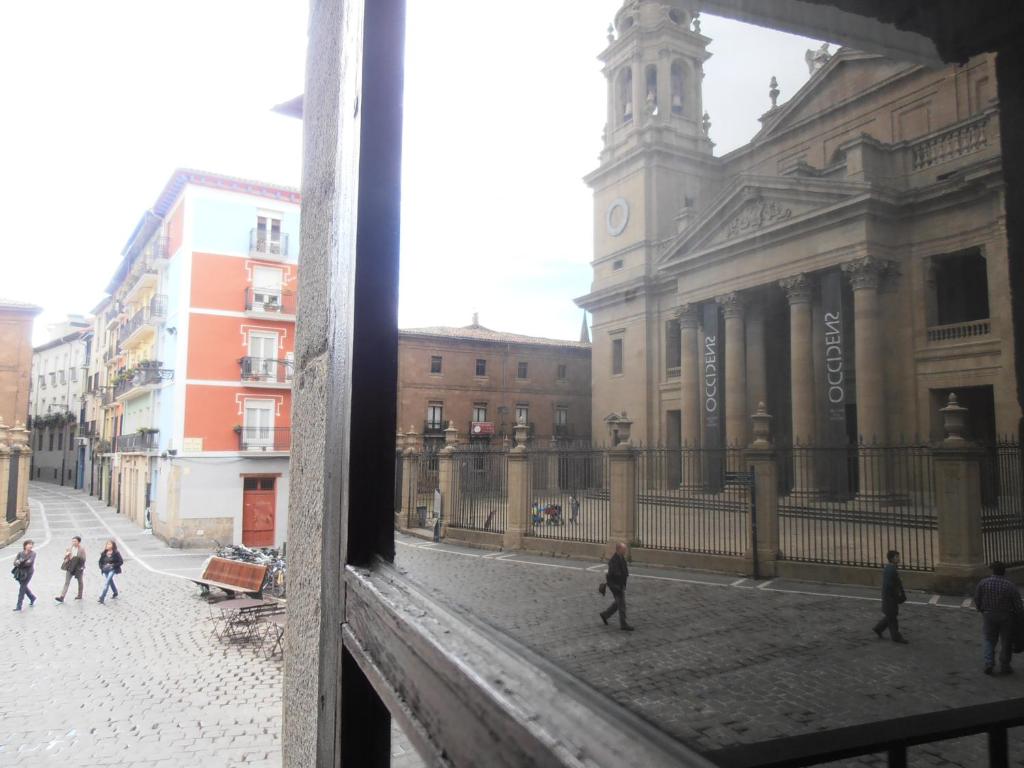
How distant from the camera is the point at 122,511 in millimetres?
24656

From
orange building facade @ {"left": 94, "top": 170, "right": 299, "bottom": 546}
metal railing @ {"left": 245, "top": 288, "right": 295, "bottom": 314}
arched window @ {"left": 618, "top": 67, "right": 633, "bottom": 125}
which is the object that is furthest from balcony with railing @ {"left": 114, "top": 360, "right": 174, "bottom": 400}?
arched window @ {"left": 618, "top": 67, "right": 633, "bottom": 125}

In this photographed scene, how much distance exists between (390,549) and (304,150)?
1.26 metres

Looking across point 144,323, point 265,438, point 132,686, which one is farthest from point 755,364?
point 144,323

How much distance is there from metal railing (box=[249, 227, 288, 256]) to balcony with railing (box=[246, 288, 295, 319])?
0.96 metres

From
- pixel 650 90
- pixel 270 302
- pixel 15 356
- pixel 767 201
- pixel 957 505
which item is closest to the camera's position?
pixel 957 505

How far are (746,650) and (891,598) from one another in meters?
0.18

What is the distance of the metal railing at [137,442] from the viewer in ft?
63.0

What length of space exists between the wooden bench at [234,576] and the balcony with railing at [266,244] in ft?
26.3

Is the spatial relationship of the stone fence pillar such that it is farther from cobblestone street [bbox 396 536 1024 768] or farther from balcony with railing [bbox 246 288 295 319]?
balcony with railing [bbox 246 288 295 319]

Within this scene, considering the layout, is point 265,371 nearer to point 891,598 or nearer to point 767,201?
point 767,201

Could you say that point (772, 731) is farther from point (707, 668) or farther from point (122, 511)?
point (122, 511)

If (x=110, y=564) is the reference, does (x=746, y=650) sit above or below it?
above

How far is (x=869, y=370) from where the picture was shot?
0.89 m

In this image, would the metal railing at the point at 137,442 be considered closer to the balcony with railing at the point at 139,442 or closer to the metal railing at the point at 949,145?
the balcony with railing at the point at 139,442
